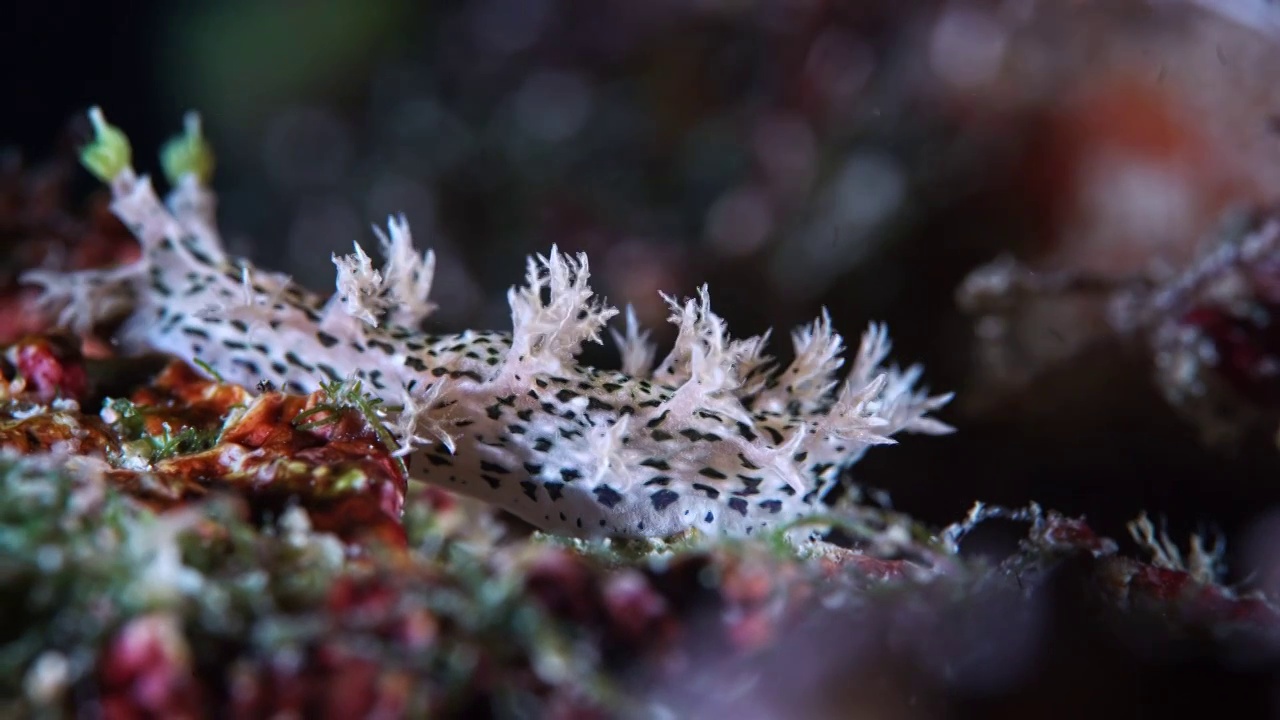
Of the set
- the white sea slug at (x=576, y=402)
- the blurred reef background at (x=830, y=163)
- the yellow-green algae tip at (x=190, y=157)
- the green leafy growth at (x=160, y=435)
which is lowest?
the green leafy growth at (x=160, y=435)

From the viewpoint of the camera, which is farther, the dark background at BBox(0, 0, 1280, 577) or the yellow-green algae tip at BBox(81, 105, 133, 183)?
the dark background at BBox(0, 0, 1280, 577)

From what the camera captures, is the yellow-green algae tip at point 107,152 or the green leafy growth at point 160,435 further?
the yellow-green algae tip at point 107,152

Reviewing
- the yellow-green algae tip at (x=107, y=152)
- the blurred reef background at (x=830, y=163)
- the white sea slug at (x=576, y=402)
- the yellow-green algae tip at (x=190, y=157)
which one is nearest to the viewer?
the white sea slug at (x=576, y=402)

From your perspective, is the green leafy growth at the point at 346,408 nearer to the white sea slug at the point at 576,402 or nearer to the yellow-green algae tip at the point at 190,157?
the white sea slug at the point at 576,402

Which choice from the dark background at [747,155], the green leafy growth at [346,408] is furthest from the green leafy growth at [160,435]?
the dark background at [747,155]

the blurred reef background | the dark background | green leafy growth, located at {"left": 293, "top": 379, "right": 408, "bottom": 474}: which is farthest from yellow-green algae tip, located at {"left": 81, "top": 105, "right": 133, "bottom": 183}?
green leafy growth, located at {"left": 293, "top": 379, "right": 408, "bottom": 474}

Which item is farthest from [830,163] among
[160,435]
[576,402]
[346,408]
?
[160,435]

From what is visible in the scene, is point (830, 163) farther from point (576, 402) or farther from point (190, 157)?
point (576, 402)

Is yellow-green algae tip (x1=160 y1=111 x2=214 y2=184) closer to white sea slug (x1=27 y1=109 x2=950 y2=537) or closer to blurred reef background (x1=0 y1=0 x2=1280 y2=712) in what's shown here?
white sea slug (x1=27 y1=109 x2=950 y2=537)

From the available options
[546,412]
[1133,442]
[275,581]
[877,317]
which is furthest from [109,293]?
[1133,442]
